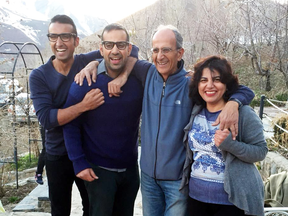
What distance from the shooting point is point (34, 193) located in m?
4.86

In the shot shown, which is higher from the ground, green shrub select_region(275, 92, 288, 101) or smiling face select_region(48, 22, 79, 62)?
smiling face select_region(48, 22, 79, 62)

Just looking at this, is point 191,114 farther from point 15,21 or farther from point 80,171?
point 15,21

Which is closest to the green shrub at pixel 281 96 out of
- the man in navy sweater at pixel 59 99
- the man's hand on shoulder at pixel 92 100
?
the man in navy sweater at pixel 59 99

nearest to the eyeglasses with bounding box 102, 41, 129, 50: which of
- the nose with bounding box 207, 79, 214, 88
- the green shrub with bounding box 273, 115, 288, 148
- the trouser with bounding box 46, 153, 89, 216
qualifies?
the nose with bounding box 207, 79, 214, 88

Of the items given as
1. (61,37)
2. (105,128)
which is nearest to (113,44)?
(61,37)

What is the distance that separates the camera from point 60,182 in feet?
8.43

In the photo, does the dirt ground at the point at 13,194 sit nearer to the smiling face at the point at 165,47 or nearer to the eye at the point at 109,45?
the eye at the point at 109,45

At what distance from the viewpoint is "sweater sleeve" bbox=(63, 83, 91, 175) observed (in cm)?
223

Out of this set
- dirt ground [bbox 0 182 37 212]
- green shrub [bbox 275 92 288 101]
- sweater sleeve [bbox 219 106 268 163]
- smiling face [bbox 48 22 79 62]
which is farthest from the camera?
green shrub [bbox 275 92 288 101]

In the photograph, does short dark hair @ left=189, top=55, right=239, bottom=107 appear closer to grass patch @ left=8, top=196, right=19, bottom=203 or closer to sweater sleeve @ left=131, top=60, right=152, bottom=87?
sweater sleeve @ left=131, top=60, right=152, bottom=87

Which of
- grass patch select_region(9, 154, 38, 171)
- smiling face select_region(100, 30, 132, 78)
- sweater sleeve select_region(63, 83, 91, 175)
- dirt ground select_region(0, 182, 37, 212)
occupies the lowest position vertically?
grass patch select_region(9, 154, 38, 171)

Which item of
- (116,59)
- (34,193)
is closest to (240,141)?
(116,59)

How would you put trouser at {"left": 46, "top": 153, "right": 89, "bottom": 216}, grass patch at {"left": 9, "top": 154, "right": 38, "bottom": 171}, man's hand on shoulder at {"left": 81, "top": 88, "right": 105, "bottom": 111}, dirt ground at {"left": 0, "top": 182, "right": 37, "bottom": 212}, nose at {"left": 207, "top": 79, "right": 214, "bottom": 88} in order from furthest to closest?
grass patch at {"left": 9, "top": 154, "right": 38, "bottom": 171} → dirt ground at {"left": 0, "top": 182, "right": 37, "bottom": 212} → trouser at {"left": 46, "top": 153, "right": 89, "bottom": 216} → man's hand on shoulder at {"left": 81, "top": 88, "right": 105, "bottom": 111} → nose at {"left": 207, "top": 79, "right": 214, "bottom": 88}

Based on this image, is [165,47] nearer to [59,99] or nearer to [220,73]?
[220,73]
